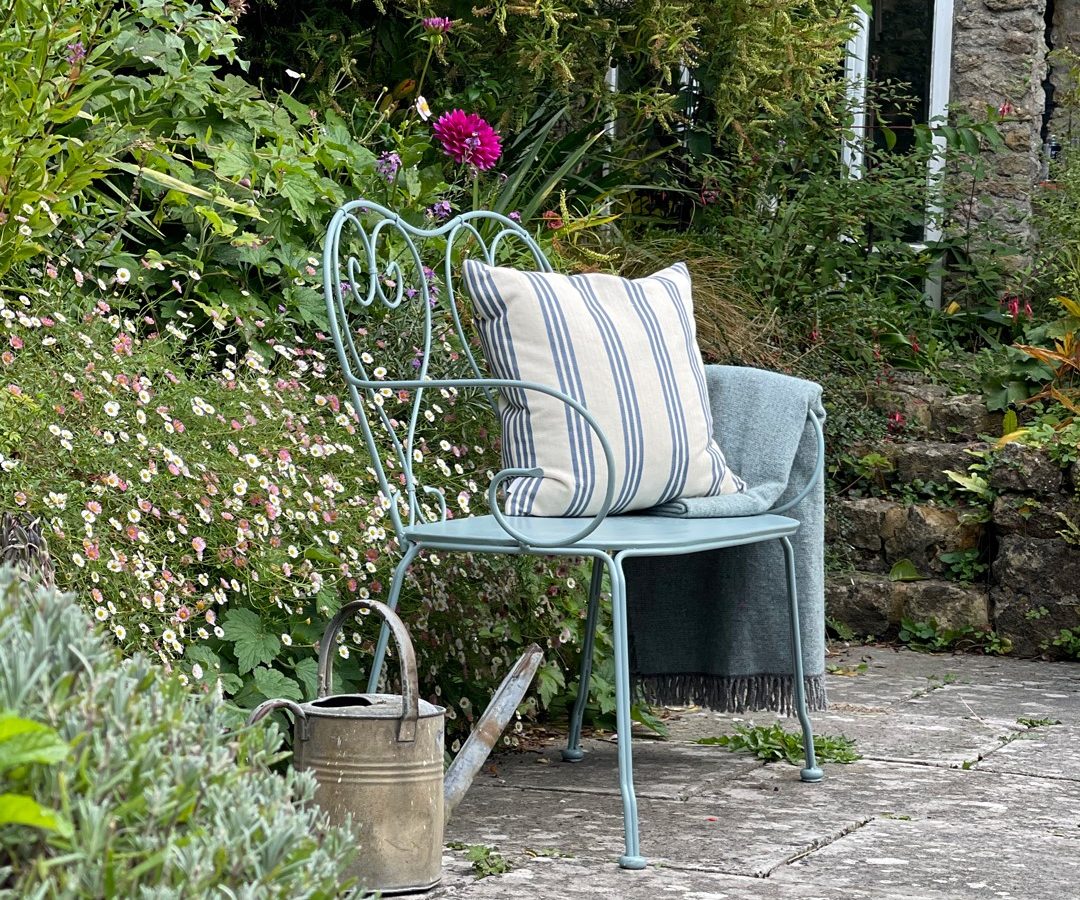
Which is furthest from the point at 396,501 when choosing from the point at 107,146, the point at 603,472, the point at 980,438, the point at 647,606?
the point at 980,438

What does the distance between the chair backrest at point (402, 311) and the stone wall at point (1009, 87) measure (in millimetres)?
3035

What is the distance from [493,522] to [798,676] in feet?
2.44

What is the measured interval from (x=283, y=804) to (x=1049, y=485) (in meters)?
3.79

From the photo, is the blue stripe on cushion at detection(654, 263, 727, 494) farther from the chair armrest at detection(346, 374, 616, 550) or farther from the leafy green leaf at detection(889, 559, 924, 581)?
the leafy green leaf at detection(889, 559, 924, 581)

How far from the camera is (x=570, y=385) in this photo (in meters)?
2.68

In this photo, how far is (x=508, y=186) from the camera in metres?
4.35

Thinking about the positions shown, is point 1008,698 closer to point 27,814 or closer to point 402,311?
point 402,311

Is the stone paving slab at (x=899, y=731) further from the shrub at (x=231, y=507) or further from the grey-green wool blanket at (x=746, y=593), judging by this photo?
the shrub at (x=231, y=507)

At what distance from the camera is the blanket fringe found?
3123 millimetres

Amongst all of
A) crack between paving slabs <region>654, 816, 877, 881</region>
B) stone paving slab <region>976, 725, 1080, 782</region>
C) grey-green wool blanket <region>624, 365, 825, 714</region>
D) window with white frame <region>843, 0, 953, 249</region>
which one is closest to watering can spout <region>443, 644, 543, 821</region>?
crack between paving slabs <region>654, 816, 877, 881</region>

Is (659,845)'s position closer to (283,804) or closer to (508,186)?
(283,804)

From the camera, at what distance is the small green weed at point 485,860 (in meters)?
2.33

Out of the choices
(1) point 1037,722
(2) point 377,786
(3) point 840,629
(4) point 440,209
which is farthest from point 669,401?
(3) point 840,629

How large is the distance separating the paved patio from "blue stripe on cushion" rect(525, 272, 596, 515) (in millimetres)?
583
